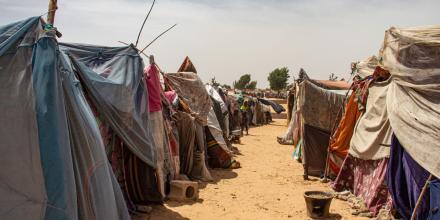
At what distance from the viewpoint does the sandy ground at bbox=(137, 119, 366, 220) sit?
6.70m

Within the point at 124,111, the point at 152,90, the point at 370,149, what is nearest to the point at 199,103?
the point at 152,90

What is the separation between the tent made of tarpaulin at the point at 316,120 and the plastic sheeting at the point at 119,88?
4643 millimetres

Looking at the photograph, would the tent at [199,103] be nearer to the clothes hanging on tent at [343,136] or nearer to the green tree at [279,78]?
the clothes hanging on tent at [343,136]

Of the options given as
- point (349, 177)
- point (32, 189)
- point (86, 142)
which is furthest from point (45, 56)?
point (349, 177)

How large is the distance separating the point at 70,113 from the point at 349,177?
5996 millimetres

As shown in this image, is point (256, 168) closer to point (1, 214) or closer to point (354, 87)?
point (354, 87)

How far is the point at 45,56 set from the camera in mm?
4152

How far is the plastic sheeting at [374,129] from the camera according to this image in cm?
675

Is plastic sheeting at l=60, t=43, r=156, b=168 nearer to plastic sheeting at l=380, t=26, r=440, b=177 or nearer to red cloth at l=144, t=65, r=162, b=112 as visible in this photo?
red cloth at l=144, t=65, r=162, b=112

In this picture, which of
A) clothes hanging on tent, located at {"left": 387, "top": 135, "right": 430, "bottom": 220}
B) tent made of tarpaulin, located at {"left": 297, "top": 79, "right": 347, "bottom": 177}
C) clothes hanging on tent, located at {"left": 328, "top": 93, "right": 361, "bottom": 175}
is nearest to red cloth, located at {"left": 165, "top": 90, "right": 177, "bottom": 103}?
tent made of tarpaulin, located at {"left": 297, "top": 79, "right": 347, "bottom": 177}

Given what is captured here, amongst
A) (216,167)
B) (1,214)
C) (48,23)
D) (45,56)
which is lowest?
(216,167)

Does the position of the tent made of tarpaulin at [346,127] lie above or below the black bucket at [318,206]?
above

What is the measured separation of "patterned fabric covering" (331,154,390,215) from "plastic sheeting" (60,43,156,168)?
3.78 m

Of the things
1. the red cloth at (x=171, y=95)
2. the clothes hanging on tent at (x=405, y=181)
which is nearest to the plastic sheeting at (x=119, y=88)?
the red cloth at (x=171, y=95)
